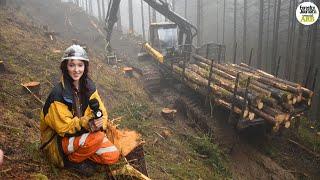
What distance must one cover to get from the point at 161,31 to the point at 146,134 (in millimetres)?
9596

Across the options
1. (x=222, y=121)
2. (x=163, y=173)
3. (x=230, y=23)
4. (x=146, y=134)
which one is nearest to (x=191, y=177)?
(x=163, y=173)

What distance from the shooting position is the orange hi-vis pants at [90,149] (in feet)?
13.2

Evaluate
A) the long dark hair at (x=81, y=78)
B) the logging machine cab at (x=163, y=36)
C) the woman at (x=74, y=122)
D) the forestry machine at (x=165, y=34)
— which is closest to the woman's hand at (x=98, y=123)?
the woman at (x=74, y=122)

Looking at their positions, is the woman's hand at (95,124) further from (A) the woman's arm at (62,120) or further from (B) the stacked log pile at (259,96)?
(B) the stacked log pile at (259,96)

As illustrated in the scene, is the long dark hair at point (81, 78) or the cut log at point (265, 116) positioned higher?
the long dark hair at point (81, 78)

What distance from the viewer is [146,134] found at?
348 inches

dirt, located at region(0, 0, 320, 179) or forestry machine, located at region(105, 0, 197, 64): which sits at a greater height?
forestry machine, located at region(105, 0, 197, 64)

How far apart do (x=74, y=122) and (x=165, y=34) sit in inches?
553

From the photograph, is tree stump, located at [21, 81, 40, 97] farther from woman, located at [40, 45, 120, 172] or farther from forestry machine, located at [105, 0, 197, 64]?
forestry machine, located at [105, 0, 197, 64]

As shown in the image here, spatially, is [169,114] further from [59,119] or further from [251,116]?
Answer: [59,119]

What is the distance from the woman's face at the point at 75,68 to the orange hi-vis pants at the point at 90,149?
2.42 ft

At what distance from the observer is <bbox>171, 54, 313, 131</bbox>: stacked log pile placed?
9.55 meters

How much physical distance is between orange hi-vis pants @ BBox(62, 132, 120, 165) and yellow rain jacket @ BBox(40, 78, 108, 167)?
0.29 feet

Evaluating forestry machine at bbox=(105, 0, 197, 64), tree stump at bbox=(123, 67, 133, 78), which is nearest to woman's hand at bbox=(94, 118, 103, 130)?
forestry machine at bbox=(105, 0, 197, 64)
